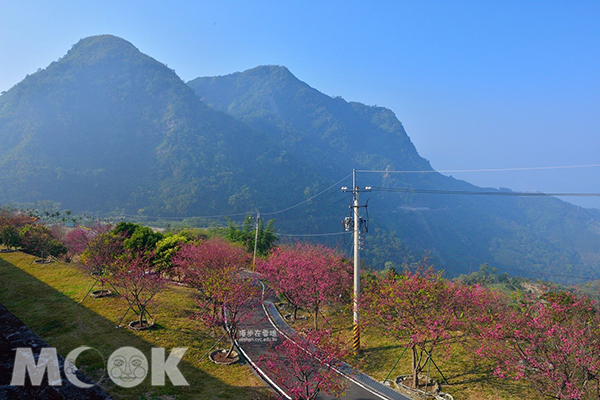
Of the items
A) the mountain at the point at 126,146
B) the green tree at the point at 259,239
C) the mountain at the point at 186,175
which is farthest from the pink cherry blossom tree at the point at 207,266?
the mountain at the point at 126,146

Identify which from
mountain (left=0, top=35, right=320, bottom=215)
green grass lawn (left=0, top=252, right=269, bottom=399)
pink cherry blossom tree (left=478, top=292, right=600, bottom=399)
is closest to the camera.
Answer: pink cherry blossom tree (left=478, top=292, right=600, bottom=399)

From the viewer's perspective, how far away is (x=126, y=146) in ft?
414

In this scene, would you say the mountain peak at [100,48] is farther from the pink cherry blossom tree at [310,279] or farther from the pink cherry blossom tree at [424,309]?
the pink cherry blossom tree at [424,309]

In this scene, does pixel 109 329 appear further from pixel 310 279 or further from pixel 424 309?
pixel 424 309

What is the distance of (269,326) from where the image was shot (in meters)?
20.4

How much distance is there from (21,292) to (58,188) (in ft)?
312

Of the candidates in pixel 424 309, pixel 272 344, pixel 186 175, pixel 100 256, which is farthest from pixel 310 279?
pixel 186 175

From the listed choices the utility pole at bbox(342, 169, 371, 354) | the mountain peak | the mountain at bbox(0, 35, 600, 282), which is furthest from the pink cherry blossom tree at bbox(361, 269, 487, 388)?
the mountain peak

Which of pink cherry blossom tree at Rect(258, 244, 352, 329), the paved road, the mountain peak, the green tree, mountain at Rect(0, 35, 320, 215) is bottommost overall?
the paved road

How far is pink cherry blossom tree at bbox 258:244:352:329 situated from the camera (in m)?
18.4

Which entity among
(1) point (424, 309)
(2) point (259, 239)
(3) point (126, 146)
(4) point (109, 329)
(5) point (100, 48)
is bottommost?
(2) point (259, 239)

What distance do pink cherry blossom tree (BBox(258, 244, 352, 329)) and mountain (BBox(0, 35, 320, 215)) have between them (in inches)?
3214

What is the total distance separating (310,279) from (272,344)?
3769 millimetres

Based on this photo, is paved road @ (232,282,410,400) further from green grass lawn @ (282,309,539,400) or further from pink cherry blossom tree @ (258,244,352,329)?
pink cherry blossom tree @ (258,244,352,329)
